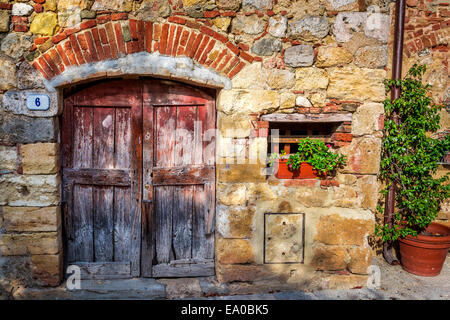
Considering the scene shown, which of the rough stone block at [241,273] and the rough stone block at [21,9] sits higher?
the rough stone block at [21,9]

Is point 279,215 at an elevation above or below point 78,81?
below

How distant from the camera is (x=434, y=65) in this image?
13.1ft

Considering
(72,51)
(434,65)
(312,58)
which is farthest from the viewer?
(434,65)

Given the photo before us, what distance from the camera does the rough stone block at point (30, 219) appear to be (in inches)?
116

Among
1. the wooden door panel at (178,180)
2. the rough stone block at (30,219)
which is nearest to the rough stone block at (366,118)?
the wooden door panel at (178,180)

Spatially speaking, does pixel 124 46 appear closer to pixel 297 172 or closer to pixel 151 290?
pixel 297 172

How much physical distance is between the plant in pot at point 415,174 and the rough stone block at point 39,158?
3.55m

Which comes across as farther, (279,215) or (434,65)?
(434,65)

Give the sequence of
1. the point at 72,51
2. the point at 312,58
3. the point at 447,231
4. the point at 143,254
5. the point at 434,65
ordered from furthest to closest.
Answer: the point at 434,65 < the point at 447,231 < the point at 143,254 < the point at 312,58 < the point at 72,51

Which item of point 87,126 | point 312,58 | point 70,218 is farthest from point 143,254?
point 312,58

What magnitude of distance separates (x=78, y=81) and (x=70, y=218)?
1383 millimetres

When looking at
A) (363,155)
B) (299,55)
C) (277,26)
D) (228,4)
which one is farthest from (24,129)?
(363,155)

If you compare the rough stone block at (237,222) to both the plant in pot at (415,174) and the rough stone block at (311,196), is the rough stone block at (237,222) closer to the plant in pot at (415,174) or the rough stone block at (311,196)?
the rough stone block at (311,196)

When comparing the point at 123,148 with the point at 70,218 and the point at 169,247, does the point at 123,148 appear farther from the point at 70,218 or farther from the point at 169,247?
the point at 169,247
